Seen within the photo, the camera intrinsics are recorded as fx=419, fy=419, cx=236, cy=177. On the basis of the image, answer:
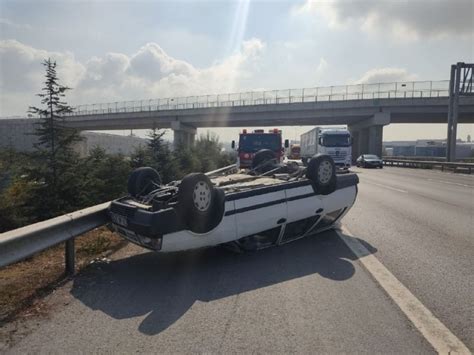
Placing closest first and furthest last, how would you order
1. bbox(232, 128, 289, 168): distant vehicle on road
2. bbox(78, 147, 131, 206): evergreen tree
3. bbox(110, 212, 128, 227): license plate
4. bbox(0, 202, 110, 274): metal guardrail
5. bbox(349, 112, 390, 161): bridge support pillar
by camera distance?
bbox(0, 202, 110, 274): metal guardrail
bbox(110, 212, 128, 227): license plate
bbox(78, 147, 131, 206): evergreen tree
bbox(232, 128, 289, 168): distant vehicle on road
bbox(349, 112, 390, 161): bridge support pillar

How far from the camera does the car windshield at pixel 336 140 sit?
31766 mm

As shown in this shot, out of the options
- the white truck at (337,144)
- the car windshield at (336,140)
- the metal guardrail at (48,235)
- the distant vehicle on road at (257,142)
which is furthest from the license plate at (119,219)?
the car windshield at (336,140)

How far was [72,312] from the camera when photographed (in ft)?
13.0

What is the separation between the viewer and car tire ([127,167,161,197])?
6328 mm

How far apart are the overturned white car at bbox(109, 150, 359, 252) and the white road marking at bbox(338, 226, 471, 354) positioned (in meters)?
1.22

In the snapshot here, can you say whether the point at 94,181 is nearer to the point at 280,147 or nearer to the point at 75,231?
the point at 75,231

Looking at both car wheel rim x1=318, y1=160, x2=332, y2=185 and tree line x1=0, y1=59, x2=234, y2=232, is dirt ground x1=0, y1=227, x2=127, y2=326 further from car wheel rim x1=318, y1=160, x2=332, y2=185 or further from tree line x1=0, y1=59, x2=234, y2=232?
car wheel rim x1=318, y1=160, x2=332, y2=185

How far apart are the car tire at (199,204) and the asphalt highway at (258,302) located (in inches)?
24.7

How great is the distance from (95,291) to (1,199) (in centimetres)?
397

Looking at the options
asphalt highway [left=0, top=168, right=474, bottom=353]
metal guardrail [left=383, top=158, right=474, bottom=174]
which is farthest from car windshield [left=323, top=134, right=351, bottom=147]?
asphalt highway [left=0, top=168, right=474, bottom=353]

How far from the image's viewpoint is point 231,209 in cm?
555

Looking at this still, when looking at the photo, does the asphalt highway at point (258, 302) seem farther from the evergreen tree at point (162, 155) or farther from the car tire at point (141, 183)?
the evergreen tree at point (162, 155)

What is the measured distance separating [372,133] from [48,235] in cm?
5369

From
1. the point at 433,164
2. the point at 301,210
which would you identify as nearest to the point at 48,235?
the point at 301,210
